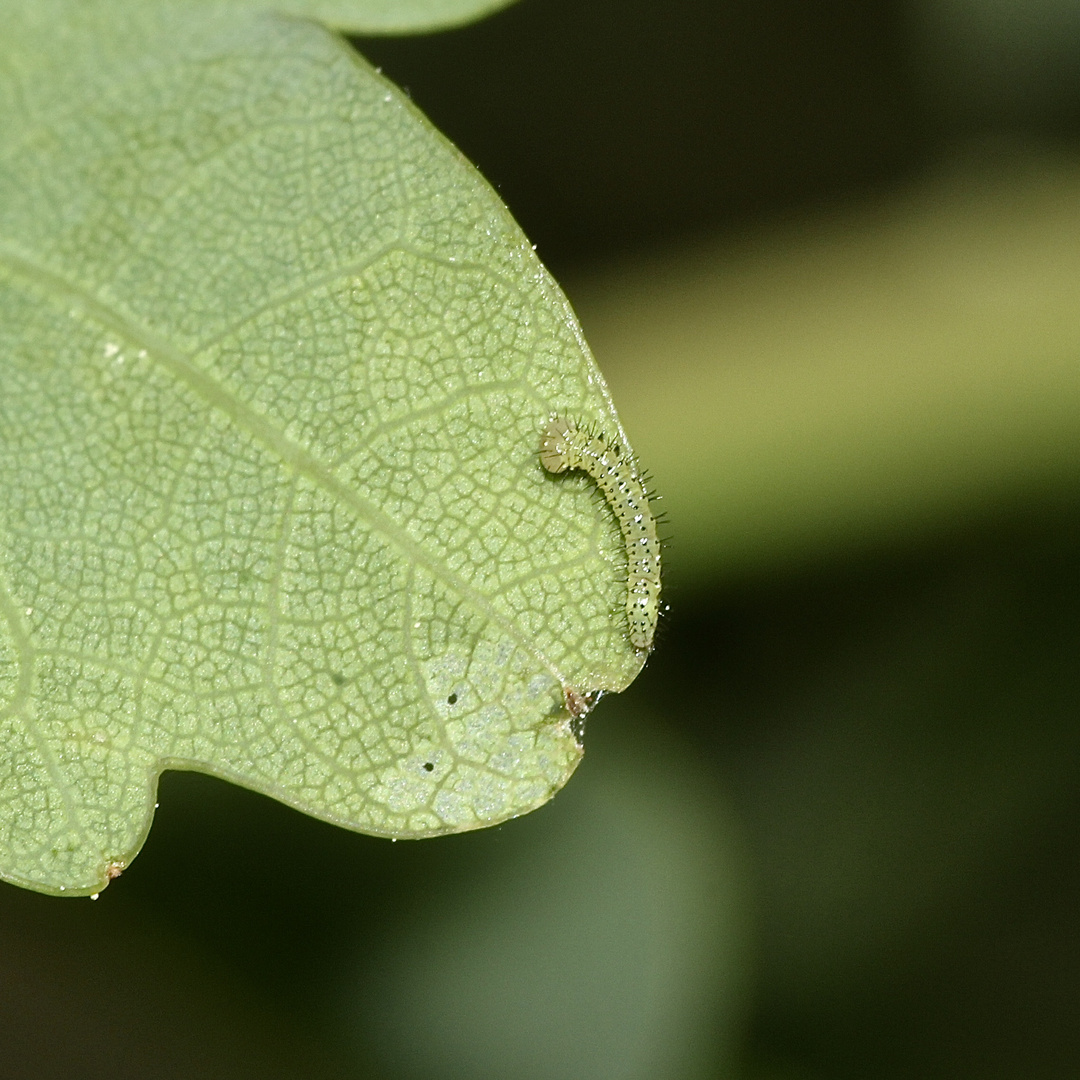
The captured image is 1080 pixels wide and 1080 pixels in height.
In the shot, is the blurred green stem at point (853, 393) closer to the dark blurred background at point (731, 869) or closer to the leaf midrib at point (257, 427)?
the dark blurred background at point (731, 869)

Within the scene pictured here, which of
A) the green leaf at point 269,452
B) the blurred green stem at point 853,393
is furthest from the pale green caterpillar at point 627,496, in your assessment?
the blurred green stem at point 853,393

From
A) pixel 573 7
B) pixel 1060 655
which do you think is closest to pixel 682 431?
pixel 1060 655

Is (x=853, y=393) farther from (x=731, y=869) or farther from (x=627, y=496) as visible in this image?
(x=627, y=496)

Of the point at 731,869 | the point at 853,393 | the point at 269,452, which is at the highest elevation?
the point at 853,393

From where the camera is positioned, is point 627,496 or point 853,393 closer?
point 627,496

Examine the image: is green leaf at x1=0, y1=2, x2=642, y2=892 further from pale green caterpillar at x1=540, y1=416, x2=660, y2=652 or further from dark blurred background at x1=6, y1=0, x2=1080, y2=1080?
dark blurred background at x1=6, y1=0, x2=1080, y2=1080

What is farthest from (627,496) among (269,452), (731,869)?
(731,869)
